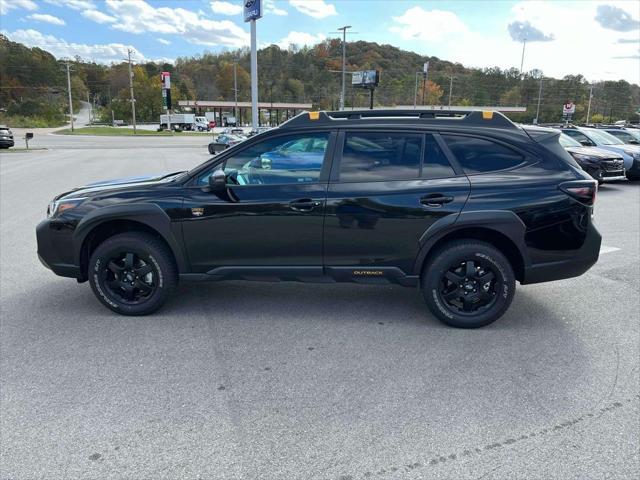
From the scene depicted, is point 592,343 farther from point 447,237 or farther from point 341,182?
point 341,182

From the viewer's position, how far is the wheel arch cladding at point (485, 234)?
3939mm

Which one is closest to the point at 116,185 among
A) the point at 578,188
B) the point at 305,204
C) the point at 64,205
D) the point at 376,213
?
the point at 64,205

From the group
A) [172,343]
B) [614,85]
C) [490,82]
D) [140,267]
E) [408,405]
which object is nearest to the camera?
[408,405]

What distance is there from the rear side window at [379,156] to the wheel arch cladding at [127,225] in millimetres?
1555

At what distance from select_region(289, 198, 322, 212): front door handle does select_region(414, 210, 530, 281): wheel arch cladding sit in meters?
0.93

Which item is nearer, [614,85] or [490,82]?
[614,85]

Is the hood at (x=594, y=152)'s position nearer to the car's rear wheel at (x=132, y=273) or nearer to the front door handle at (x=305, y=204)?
the front door handle at (x=305, y=204)

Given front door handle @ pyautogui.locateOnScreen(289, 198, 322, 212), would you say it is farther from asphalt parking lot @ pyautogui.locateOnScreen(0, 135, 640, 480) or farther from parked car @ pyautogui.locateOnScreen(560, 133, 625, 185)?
parked car @ pyautogui.locateOnScreen(560, 133, 625, 185)

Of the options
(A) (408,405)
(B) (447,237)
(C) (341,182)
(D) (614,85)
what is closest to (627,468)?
(A) (408,405)

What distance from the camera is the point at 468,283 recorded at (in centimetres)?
409

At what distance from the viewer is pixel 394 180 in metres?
4.03

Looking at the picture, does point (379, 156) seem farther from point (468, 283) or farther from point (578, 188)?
point (578, 188)

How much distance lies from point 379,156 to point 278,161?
86cm

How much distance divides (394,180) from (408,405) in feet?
5.99
